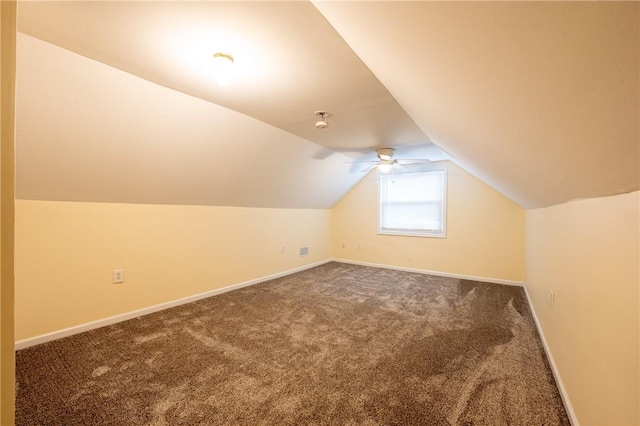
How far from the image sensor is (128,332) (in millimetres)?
2459

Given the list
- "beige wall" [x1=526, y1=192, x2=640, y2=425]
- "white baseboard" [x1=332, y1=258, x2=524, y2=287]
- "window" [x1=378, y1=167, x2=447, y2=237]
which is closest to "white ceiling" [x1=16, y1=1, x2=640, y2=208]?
"beige wall" [x1=526, y1=192, x2=640, y2=425]

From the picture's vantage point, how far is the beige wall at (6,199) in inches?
18.3

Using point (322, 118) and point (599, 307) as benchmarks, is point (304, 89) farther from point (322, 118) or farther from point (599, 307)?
point (599, 307)

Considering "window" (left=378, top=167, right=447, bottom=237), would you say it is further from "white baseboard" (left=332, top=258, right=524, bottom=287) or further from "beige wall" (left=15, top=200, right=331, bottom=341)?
"beige wall" (left=15, top=200, right=331, bottom=341)

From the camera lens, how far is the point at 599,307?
3.73ft

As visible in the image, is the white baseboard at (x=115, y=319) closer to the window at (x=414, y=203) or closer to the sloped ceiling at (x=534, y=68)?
the window at (x=414, y=203)

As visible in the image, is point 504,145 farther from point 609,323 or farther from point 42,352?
point 42,352

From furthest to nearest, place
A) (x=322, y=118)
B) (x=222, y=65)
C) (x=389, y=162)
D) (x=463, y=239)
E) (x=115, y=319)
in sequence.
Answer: (x=463, y=239)
(x=389, y=162)
(x=115, y=319)
(x=322, y=118)
(x=222, y=65)

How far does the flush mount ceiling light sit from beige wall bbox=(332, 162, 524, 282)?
4.05m

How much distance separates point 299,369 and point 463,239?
367 centimetres

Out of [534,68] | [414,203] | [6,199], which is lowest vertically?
[6,199]

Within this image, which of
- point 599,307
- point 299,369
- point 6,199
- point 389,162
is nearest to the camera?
point 6,199

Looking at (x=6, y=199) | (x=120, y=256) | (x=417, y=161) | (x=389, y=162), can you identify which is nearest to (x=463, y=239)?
(x=417, y=161)

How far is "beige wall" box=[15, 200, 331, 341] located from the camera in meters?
2.24
